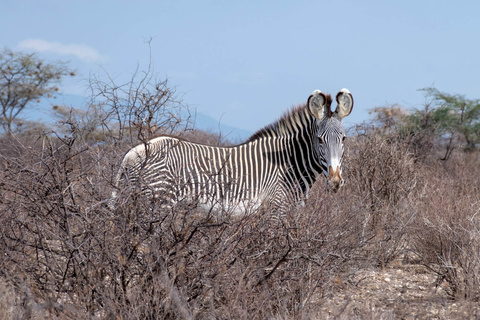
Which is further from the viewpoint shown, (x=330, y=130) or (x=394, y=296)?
(x=330, y=130)

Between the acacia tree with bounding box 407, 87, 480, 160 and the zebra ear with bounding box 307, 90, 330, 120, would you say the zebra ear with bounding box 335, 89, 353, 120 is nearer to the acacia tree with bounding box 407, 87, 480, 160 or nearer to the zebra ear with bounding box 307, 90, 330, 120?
the zebra ear with bounding box 307, 90, 330, 120

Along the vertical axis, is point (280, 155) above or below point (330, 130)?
below

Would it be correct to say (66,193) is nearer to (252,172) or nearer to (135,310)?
(135,310)

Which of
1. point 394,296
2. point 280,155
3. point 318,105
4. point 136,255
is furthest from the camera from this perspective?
point 280,155

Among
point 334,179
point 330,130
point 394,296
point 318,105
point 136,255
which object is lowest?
point 394,296

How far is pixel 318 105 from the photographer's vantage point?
5.91 meters

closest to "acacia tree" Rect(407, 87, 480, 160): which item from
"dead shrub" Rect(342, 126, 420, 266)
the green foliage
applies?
the green foliage

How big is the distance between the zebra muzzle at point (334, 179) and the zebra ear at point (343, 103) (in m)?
0.54

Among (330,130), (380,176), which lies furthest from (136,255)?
(380,176)

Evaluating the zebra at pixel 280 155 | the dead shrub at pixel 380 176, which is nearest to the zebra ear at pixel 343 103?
the zebra at pixel 280 155

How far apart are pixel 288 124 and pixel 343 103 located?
0.69 meters

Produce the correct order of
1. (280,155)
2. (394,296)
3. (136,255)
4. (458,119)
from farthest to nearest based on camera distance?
(458,119)
(280,155)
(394,296)
(136,255)

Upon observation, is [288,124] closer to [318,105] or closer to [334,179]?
[318,105]

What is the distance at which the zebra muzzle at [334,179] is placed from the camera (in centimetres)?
564
